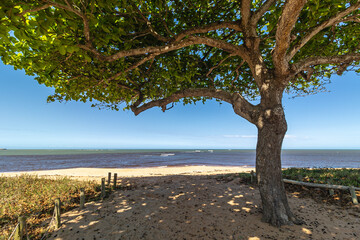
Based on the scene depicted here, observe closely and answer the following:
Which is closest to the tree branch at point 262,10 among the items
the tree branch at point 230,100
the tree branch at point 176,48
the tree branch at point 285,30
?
the tree branch at point 176,48

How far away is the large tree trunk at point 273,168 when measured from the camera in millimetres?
4285

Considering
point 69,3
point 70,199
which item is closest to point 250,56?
point 69,3

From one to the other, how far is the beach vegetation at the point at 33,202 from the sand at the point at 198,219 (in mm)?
763

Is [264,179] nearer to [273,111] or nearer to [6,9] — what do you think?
[273,111]

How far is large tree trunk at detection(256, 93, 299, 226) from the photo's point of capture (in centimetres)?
429

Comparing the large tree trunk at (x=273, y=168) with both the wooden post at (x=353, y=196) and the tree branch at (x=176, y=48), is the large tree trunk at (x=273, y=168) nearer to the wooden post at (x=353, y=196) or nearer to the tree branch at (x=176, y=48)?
the tree branch at (x=176, y=48)

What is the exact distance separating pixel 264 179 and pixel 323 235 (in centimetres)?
201

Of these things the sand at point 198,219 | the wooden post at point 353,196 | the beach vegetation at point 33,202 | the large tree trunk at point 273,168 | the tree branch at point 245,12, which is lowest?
the beach vegetation at point 33,202

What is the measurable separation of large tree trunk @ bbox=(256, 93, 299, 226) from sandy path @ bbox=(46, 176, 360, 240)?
12.8 inches

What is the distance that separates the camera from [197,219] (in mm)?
5020

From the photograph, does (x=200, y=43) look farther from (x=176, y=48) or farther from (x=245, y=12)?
(x=245, y=12)

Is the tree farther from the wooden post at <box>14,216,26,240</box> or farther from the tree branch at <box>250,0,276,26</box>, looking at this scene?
the wooden post at <box>14,216,26,240</box>

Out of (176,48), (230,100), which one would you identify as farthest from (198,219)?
(176,48)

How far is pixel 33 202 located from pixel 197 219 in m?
7.38
